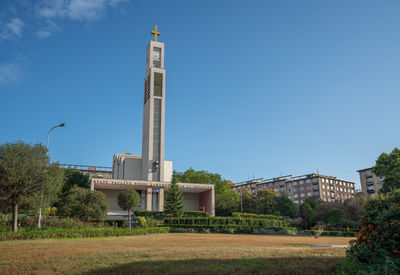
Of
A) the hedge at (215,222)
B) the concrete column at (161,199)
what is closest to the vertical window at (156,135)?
the concrete column at (161,199)

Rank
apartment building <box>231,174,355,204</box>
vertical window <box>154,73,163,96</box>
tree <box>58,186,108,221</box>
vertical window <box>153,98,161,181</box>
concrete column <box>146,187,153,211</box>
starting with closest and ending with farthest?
tree <box>58,186,108,221</box> → concrete column <box>146,187,153,211</box> → vertical window <box>153,98,161,181</box> → vertical window <box>154,73,163,96</box> → apartment building <box>231,174,355,204</box>

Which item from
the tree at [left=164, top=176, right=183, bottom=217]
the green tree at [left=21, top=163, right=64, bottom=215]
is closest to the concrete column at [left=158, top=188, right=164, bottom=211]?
the tree at [left=164, top=176, right=183, bottom=217]

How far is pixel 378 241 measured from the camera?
6.76m

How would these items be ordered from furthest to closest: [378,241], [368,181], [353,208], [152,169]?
[368,181] → [152,169] → [353,208] → [378,241]

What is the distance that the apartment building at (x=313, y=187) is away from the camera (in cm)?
9688

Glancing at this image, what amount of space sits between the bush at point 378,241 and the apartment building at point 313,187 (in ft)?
291

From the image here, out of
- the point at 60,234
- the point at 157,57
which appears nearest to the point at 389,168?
the point at 157,57

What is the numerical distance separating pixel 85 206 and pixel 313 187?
273ft

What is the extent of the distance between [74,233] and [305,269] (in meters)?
15.5

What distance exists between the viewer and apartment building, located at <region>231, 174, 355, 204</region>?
96.9 meters

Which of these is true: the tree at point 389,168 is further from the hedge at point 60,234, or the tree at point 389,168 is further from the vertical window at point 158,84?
the hedge at point 60,234

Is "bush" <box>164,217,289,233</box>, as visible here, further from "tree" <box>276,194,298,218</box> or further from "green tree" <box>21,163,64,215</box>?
"tree" <box>276,194,298,218</box>

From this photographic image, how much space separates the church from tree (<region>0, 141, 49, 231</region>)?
23119 mm

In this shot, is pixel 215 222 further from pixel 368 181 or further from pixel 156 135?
pixel 368 181
